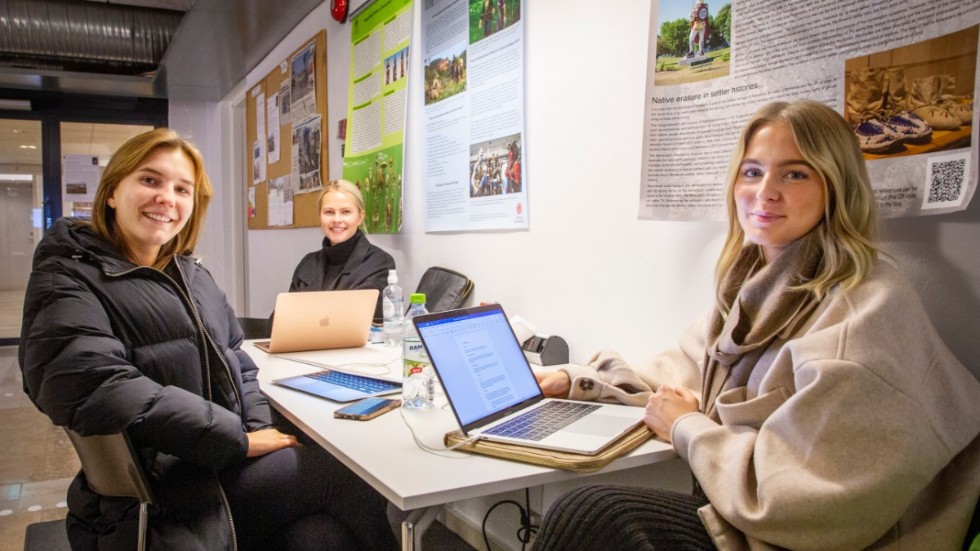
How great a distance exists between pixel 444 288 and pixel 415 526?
1.63m

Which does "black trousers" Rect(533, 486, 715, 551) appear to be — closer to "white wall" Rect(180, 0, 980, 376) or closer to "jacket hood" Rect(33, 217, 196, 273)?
"white wall" Rect(180, 0, 980, 376)

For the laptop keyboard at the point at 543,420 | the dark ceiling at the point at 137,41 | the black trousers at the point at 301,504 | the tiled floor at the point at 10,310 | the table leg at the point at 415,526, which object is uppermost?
the dark ceiling at the point at 137,41

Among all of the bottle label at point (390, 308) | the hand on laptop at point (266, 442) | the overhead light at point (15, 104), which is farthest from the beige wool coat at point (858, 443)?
the overhead light at point (15, 104)

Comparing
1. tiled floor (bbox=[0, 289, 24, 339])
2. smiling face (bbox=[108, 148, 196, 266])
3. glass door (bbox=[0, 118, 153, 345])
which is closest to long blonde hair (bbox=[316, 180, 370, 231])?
smiling face (bbox=[108, 148, 196, 266])

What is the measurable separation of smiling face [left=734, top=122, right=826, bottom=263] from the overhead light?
7.36m

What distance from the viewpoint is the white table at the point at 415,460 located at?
1088 mm

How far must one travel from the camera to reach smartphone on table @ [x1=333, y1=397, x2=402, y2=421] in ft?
4.93

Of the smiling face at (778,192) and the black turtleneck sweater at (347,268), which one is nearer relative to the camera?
the smiling face at (778,192)

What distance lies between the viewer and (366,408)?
A: 1551 millimetres

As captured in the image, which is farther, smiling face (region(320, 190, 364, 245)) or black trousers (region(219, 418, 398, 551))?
smiling face (region(320, 190, 364, 245))

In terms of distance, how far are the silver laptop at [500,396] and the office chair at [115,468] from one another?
0.61 meters

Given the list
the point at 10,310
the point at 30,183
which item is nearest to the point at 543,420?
the point at 30,183

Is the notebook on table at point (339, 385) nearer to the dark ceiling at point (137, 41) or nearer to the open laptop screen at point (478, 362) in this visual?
the open laptop screen at point (478, 362)

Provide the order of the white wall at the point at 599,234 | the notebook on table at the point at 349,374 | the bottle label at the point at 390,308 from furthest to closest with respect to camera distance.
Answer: the bottle label at the point at 390,308 < the notebook on table at the point at 349,374 < the white wall at the point at 599,234
